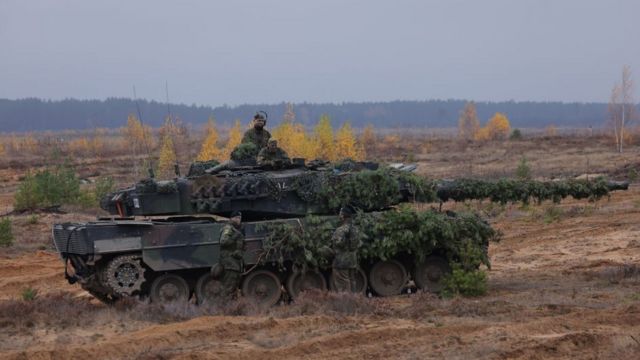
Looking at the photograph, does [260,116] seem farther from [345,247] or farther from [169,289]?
[169,289]

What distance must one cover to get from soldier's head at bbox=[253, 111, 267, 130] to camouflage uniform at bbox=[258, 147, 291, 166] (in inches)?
20.6

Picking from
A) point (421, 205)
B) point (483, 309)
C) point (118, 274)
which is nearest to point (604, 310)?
point (483, 309)

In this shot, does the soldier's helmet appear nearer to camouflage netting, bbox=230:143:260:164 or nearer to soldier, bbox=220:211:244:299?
camouflage netting, bbox=230:143:260:164

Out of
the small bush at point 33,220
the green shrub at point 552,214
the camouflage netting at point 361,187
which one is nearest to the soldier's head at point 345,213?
the camouflage netting at point 361,187

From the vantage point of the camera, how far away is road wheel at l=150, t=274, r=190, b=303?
14.7 meters

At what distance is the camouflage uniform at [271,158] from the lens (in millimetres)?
15766

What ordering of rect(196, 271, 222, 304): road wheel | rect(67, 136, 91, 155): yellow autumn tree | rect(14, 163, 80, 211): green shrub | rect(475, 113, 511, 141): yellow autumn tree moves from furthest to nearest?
rect(475, 113, 511, 141): yellow autumn tree, rect(67, 136, 91, 155): yellow autumn tree, rect(14, 163, 80, 211): green shrub, rect(196, 271, 222, 304): road wheel

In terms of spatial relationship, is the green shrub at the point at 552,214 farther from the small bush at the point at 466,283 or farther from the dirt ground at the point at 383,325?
the small bush at the point at 466,283

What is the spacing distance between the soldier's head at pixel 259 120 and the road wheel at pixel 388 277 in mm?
3239

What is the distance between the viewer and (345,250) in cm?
1467

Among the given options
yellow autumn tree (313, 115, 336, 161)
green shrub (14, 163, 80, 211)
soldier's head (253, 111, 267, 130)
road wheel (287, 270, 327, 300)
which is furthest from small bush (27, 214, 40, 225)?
yellow autumn tree (313, 115, 336, 161)

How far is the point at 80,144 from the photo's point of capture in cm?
12519

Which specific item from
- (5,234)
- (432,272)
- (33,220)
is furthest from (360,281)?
(33,220)

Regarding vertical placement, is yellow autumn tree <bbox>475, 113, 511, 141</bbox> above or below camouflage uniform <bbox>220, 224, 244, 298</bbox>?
below
